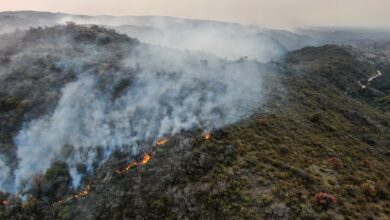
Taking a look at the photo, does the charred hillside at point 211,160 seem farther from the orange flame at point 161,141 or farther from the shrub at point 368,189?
the orange flame at point 161,141

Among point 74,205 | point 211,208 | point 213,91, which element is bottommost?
point 74,205

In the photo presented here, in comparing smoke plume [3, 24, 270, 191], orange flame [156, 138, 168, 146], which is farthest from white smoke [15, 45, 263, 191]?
orange flame [156, 138, 168, 146]

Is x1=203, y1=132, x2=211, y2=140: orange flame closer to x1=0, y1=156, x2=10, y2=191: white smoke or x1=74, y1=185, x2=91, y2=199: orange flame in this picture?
x1=74, y1=185, x2=91, y2=199: orange flame

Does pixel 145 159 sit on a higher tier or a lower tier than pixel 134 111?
lower

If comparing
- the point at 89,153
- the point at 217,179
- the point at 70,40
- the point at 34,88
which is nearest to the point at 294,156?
the point at 217,179

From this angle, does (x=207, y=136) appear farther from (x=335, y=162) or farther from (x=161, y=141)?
(x=335, y=162)

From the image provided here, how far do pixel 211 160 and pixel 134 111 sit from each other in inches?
579

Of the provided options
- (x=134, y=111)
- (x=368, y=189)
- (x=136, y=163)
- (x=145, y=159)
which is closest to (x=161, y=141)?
(x=145, y=159)

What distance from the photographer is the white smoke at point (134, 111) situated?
39875 mm

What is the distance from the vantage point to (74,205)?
1277 inches

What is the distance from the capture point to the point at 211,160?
34656 millimetres

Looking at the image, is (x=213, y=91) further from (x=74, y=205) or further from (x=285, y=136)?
(x=74, y=205)

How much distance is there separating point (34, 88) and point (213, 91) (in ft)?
84.2

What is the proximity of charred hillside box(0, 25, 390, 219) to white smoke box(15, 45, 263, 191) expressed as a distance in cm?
37
